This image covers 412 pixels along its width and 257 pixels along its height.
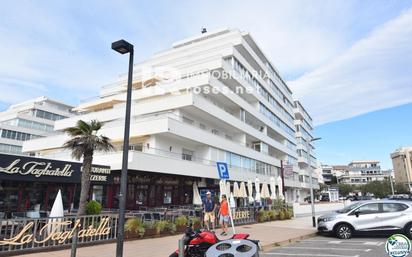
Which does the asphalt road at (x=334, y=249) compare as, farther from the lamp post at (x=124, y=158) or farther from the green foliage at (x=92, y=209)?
the green foliage at (x=92, y=209)

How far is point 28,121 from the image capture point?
215 ft

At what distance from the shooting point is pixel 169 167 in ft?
79.4

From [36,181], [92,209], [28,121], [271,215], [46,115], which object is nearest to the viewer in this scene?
[92,209]

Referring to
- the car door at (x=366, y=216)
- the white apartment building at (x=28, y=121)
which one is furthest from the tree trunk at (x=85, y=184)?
the white apartment building at (x=28, y=121)

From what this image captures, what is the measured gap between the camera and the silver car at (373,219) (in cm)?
1310

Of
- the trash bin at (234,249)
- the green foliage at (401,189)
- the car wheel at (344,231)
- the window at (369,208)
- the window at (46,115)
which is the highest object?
the window at (46,115)

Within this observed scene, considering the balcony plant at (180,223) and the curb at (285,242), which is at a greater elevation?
the balcony plant at (180,223)

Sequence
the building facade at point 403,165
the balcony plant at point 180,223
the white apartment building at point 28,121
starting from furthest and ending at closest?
the building facade at point 403,165, the white apartment building at point 28,121, the balcony plant at point 180,223

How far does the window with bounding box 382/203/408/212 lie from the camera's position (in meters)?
A: 13.4

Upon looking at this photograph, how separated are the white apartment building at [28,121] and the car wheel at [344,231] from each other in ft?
210

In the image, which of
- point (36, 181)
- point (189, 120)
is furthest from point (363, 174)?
point (36, 181)

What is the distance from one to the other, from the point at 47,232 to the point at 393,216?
13513 mm

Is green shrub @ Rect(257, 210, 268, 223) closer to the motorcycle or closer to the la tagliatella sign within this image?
Result: the la tagliatella sign

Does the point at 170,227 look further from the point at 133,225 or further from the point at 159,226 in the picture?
the point at 133,225
